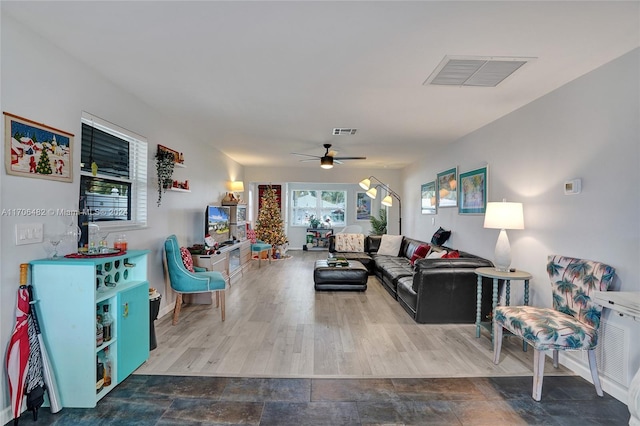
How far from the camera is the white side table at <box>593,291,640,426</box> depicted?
1739 mm

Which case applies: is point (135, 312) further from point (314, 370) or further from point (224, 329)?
point (314, 370)

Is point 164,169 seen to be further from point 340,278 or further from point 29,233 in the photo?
point 340,278

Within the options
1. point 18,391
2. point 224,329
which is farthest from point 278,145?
point 18,391

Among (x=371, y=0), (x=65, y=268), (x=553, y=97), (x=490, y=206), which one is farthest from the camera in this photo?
(x=490, y=206)

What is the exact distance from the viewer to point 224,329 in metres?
3.60

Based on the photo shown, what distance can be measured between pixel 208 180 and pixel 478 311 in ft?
15.0

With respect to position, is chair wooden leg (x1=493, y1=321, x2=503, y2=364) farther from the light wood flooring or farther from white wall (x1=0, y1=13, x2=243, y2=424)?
white wall (x1=0, y1=13, x2=243, y2=424)

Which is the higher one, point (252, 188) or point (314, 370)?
point (252, 188)

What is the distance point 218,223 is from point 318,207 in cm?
592

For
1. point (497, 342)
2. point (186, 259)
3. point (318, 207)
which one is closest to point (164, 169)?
point (186, 259)

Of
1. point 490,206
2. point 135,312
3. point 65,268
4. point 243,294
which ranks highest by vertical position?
point 490,206

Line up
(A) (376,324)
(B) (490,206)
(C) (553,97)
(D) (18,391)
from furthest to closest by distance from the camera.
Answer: (A) (376,324) < (B) (490,206) < (C) (553,97) < (D) (18,391)

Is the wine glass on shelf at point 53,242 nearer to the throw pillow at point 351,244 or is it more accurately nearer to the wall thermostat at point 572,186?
the wall thermostat at point 572,186

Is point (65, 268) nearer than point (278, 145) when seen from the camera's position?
Yes
